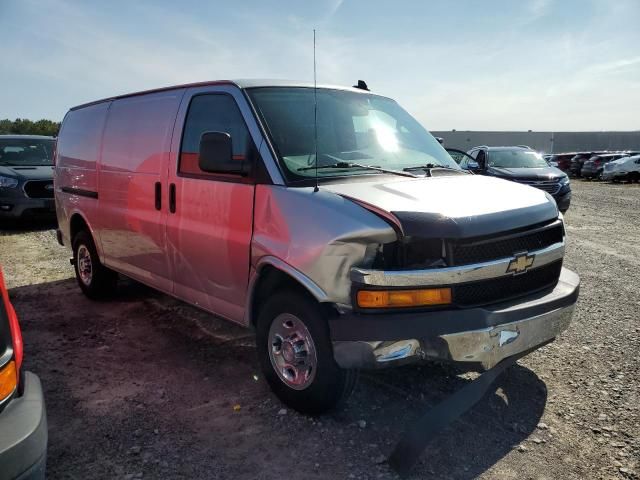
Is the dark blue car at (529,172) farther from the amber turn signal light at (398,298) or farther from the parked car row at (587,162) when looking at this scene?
the parked car row at (587,162)

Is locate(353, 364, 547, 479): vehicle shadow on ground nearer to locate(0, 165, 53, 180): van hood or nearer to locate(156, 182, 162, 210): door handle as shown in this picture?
locate(156, 182, 162, 210): door handle

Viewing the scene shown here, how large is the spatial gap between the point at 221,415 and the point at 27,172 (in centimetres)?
924

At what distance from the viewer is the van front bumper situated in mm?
2750

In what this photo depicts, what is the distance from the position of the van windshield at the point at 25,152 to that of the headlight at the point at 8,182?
2.77 feet

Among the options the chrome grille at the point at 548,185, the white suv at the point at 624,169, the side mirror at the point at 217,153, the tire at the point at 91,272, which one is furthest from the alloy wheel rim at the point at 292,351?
the white suv at the point at 624,169

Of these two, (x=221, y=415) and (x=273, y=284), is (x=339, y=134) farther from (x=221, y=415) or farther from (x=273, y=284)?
(x=221, y=415)

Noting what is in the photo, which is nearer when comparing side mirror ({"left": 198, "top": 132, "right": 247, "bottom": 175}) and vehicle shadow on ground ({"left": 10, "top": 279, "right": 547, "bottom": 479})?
vehicle shadow on ground ({"left": 10, "top": 279, "right": 547, "bottom": 479})

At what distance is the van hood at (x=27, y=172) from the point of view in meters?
10.3

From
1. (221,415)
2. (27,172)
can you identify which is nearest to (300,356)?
(221,415)

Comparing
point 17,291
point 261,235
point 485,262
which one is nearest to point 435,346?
point 485,262

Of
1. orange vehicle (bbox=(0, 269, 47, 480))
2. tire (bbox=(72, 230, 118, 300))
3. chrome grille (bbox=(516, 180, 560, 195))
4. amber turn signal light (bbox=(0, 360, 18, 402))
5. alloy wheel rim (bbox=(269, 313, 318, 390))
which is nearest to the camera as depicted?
orange vehicle (bbox=(0, 269, 47, 480))

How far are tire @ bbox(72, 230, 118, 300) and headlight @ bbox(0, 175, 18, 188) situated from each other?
525cm

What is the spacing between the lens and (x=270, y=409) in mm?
3391

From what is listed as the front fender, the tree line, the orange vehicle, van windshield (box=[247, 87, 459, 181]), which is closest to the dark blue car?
van windshield (box=[247, 87, 459, 181])
